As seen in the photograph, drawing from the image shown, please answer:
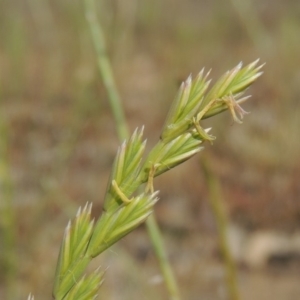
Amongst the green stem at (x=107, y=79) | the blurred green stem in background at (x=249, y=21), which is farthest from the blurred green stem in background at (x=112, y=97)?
the blurred green stem in background at (x=249, y=21)

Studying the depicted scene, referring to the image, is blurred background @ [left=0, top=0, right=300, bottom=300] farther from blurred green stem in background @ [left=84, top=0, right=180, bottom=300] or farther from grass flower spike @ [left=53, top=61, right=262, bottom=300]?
grass flower spike @ [left=53, top=61, right=262, bottom=300]

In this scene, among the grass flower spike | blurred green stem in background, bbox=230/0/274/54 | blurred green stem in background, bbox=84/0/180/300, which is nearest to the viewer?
the grass flower spike

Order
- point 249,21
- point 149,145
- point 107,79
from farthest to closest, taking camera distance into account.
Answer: point 149,145, point 249,21, point 107,79

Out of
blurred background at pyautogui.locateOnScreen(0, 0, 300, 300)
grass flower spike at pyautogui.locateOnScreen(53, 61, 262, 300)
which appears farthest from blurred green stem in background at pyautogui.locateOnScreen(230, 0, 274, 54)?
grass flower spike at pyautogui.locateOnScreen(53, 61, 262, 300)

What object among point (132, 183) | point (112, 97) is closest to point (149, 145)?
point (112, 97)

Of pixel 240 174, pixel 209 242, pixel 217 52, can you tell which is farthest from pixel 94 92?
pixel 217 52

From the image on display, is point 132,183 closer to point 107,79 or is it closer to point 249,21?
point 107,79

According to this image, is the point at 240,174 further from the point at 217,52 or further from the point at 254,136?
the point at 217,52

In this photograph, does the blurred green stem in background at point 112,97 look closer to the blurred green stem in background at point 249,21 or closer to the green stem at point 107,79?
the green stem at point 107,79
